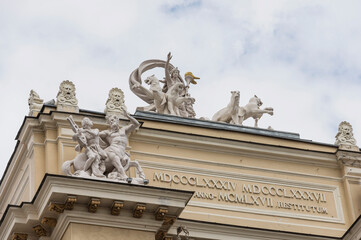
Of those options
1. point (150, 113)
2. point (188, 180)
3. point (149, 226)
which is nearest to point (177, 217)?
point (149, 226)

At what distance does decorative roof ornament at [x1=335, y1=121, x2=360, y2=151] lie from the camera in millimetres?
25969

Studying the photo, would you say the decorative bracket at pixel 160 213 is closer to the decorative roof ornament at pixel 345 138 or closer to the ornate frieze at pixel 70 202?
the ornate frieze at pixel 70 202

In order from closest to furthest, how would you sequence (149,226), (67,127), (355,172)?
(149,226) < (67,127) < (355,172)

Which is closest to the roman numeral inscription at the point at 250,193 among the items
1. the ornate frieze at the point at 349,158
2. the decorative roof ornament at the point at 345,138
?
the ornate frieze at the point at 349,158

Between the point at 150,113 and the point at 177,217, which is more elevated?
the point at 150,113

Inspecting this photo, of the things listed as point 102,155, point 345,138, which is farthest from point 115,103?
point 345,138

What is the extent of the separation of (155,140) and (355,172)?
492 centimetres

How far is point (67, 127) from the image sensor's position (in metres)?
23.6

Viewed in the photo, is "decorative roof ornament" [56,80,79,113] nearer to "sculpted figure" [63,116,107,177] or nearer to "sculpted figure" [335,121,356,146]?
"sculpted figure" [63,116,107,177]

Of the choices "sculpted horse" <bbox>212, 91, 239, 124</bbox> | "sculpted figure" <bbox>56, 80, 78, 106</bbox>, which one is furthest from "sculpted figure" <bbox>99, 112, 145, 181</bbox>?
"sculpted horse" <bbox>212, 91, 239, 124</bbox>

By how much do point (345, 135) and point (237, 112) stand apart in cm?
270

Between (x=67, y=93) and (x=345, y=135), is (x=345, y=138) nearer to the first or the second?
(x=345, y=135)

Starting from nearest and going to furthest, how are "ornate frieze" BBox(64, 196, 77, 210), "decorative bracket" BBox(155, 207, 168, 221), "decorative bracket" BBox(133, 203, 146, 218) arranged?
1. "ornate frieze" BBox(64, 196, 77, 210)
2. "decorative bracket" BBox(133, 203, 146, 218)
3. "decorative bracket" BBox(155, 207, 168, 221)

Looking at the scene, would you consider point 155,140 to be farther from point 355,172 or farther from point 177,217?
point 355,172
